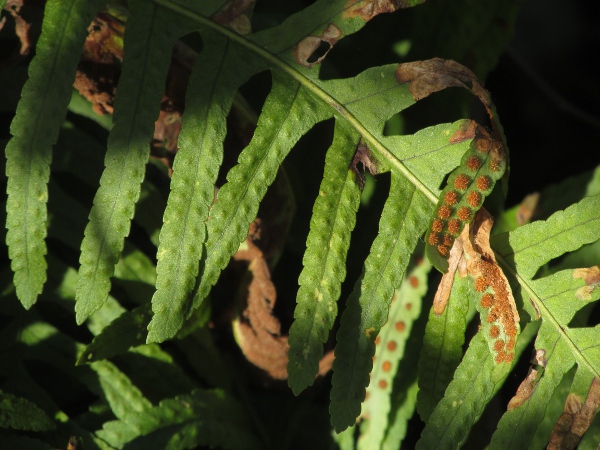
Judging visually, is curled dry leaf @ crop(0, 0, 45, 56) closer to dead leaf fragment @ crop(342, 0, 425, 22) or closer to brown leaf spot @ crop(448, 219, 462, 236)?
dead leaf fragment @ crop(342, 0, 425, 22)

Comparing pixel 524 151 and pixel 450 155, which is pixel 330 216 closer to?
pixel 450 155

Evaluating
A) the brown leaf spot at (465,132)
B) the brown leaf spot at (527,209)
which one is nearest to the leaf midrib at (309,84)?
the brown leaf spot at (465,132)

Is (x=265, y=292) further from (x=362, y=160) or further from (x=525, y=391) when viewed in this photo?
(x=525, y=391)

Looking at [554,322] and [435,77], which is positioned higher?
[435,77]

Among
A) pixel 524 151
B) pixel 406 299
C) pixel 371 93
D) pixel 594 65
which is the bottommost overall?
pixel 406 299

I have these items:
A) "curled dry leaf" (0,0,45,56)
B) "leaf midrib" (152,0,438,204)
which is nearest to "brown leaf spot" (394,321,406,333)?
"leaf midrib" (152,0,438,204)

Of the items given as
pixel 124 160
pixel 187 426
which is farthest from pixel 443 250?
pixel 187 426

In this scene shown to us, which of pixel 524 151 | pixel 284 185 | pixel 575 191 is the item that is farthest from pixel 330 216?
pixel 524 151
